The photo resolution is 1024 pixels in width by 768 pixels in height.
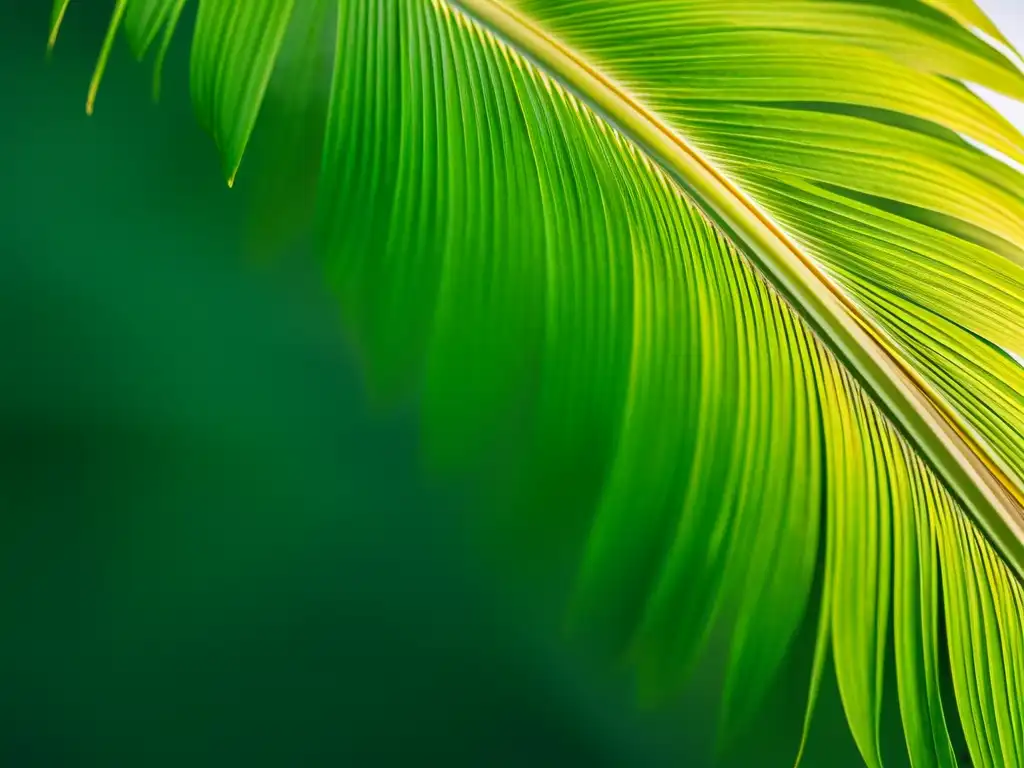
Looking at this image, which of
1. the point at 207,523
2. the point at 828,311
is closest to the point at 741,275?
the point at 828,311

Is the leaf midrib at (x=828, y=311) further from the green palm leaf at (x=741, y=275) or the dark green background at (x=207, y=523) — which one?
the dark green background at (x=207, y=523)

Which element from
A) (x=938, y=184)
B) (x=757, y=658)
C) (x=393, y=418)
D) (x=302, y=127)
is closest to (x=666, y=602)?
(x=757, y=658)

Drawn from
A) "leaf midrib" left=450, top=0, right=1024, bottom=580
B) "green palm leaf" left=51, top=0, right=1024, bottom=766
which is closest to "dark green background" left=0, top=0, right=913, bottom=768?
"green palm leaf" left=51, top=0, right=1024, bottom=766

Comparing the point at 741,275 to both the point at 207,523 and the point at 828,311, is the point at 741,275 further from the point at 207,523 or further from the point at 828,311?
the point at 207,523

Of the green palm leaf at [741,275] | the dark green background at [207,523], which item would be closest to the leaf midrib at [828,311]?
the green palm leaf at [741,275]

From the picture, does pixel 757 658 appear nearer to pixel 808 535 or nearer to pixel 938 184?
pixel 808 535

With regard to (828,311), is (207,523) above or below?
below
